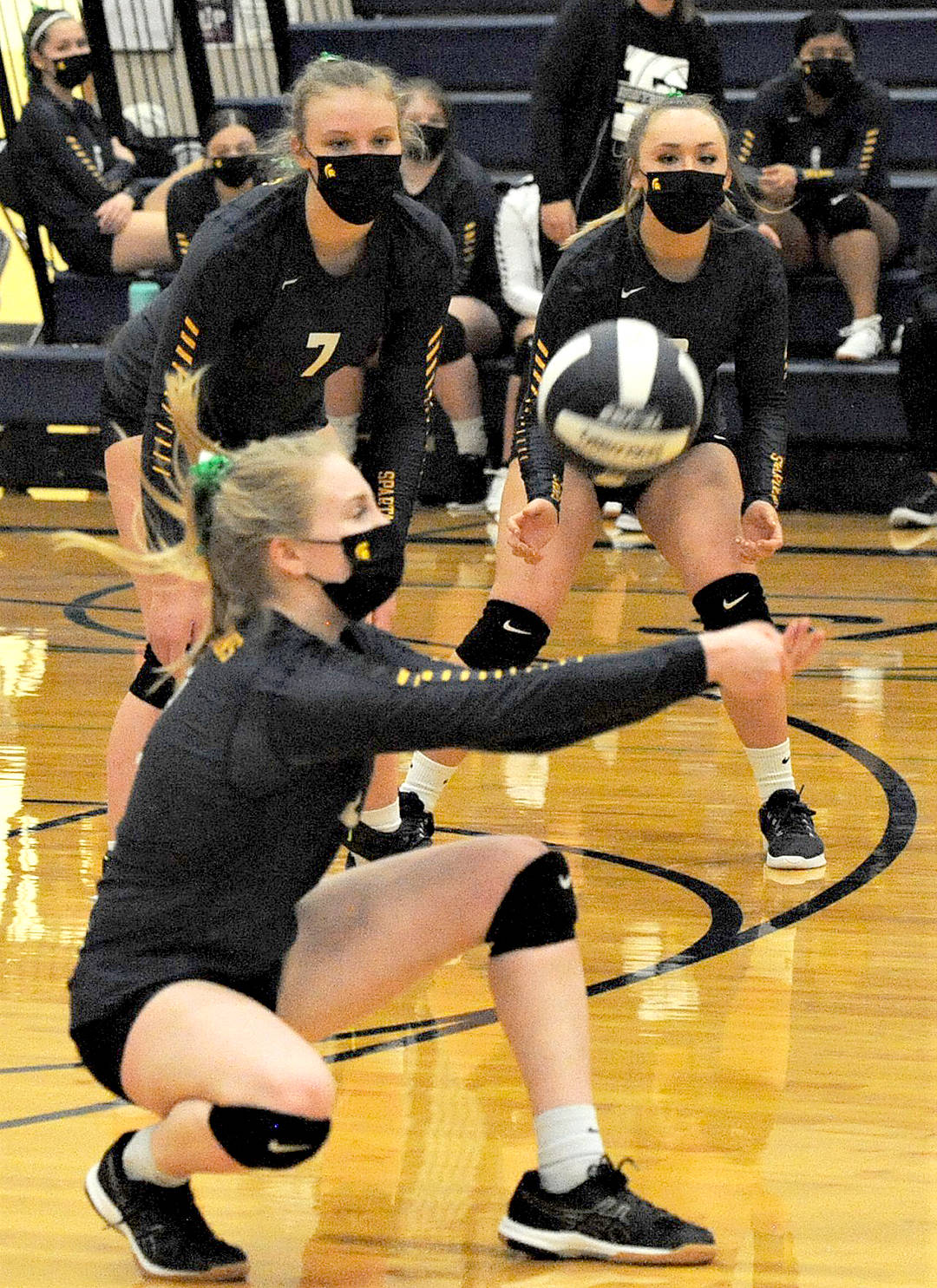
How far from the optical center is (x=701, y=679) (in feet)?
7.24

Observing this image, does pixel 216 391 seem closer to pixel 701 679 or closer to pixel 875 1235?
pixel 701 679

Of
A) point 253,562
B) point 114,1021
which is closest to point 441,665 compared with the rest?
point 253,562

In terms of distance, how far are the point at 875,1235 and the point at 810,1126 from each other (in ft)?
1.13

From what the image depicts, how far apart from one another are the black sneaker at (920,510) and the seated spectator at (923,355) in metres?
0.15

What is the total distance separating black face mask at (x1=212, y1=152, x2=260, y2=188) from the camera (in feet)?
27.1

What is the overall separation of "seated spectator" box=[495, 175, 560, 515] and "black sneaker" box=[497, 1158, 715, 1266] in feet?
19.7

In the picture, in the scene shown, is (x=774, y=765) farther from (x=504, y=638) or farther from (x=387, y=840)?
(x=387, y=840)

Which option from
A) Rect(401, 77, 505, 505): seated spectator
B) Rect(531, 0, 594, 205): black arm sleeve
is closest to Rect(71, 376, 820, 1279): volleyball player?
Rect(531, 0, 594, 205): black arm sleeve

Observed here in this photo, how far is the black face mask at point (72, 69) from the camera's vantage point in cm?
882

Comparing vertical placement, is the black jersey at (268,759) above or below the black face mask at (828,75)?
above

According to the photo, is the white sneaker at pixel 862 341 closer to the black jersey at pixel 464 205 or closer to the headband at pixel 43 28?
the black jersey at pixel 464 205

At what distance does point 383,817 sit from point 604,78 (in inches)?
170

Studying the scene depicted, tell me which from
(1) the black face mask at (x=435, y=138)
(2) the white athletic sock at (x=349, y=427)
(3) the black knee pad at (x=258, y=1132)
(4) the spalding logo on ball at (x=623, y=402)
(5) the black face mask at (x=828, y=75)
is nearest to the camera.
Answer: (3) the black knee pad at (x=258, y=1132)

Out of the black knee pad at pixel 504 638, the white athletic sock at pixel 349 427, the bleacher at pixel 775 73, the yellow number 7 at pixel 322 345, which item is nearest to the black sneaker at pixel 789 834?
the black knee pad at pixel 504 638
